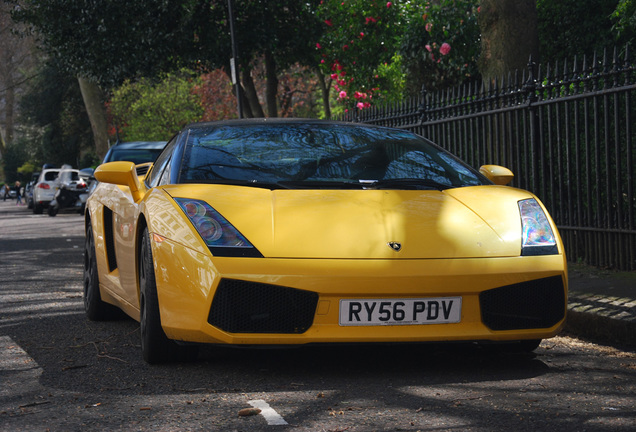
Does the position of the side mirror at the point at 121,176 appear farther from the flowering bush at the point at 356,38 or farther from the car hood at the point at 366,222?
the flowering bush at the point at 356,38

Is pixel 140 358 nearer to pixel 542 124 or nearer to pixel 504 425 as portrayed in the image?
pixel 504 425

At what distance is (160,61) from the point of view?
2353 centimetres

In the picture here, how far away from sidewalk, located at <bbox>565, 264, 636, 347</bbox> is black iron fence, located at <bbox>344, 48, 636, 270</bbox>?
2.59ft

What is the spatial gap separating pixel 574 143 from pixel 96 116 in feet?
116

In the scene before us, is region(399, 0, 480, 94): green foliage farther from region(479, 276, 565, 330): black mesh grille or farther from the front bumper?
the front bumper

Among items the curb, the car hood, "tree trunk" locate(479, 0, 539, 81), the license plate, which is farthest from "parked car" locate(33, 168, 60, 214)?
the license plate

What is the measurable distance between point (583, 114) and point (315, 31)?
17.6 metres

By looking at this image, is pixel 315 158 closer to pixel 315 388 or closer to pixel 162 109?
pixel 315 388

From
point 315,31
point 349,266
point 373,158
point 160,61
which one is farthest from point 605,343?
point 315,31

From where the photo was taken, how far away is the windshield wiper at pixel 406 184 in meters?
5.16

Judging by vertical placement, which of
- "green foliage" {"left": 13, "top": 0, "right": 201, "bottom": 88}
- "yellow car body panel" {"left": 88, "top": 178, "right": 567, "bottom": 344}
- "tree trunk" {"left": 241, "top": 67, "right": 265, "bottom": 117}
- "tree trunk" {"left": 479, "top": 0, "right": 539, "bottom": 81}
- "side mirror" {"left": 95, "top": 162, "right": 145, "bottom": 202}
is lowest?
"yellow car body panel" {"left": 88, "top": 178, "right": 567, "bottom": 344}

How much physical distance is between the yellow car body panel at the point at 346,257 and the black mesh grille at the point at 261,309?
4 centimetres

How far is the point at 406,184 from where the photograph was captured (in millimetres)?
5230

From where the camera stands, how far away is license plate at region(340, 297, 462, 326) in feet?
14.4
